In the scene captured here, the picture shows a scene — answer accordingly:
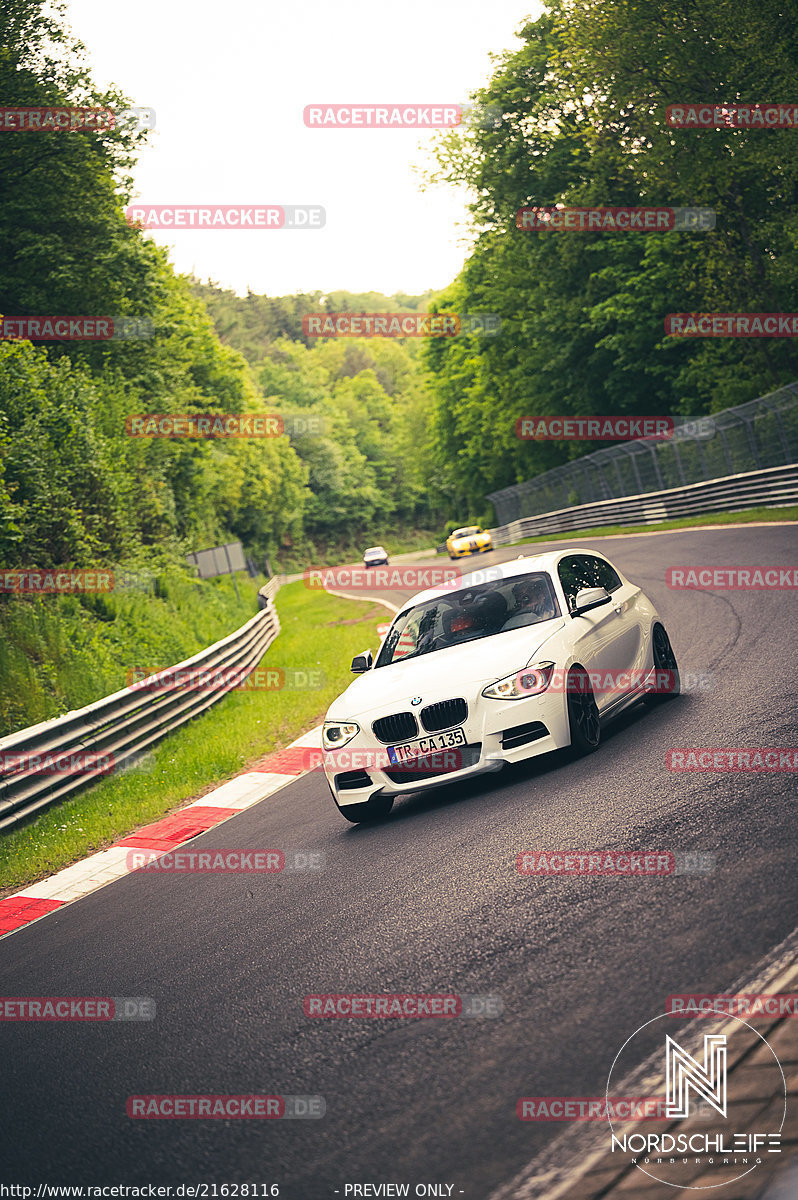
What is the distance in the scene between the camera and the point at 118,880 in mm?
8461

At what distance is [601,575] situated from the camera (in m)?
9.09

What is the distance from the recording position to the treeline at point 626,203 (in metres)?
30.1

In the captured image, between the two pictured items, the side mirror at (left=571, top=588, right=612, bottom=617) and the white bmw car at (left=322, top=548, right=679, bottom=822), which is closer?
the white bmw car at (left=322, top=548, right=679, bottom=822)

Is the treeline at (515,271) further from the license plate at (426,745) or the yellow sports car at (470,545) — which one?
the license plate at (426,745)
